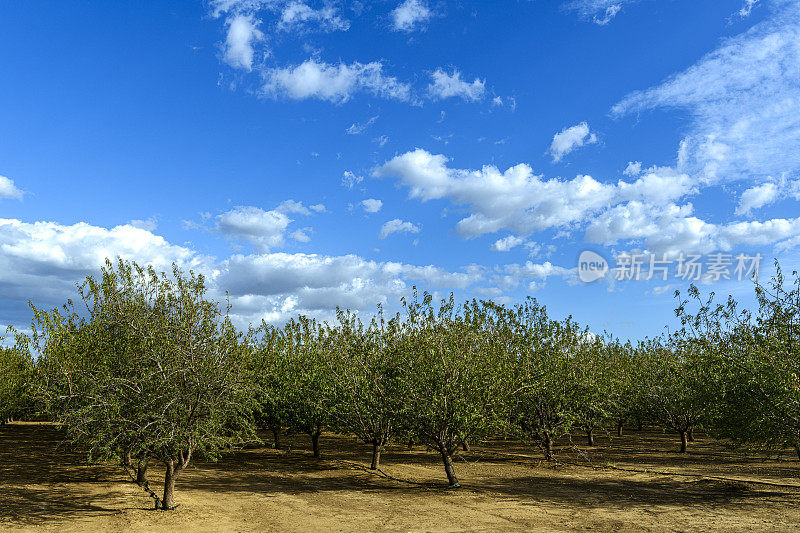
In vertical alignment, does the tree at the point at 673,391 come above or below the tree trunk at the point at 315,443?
above

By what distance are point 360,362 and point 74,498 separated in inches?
540

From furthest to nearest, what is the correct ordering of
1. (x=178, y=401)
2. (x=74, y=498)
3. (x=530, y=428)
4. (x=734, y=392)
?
(x=530, y=428)
(x=734, y=392)
(x=74, y=498)
(x=178, y=401)

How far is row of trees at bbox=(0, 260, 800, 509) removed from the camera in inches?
724

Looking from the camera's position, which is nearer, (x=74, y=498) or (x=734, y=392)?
(x=74, y=498)

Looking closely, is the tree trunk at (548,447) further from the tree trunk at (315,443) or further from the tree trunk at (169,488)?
Answer: the tree trunk at (169,488)

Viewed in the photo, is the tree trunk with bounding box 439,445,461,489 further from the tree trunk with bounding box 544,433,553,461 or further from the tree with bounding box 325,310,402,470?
the tree trunk with bounding box 544,433,553,461

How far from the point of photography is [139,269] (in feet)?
72.4

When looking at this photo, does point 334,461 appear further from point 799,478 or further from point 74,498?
point 799,478

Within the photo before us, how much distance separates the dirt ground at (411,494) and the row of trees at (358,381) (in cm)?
192

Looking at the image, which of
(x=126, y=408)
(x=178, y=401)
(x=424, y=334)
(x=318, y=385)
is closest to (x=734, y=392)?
(x=424, y=334)

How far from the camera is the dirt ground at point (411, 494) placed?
17953 mm

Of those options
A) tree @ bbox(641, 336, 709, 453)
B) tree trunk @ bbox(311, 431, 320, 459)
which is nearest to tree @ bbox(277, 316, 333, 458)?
tree trunk @ bbox(311, 431, 320, 459)

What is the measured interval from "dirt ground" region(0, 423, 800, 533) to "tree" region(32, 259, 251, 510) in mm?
2653

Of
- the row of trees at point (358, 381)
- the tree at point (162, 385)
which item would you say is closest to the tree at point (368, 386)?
the row of trees at point (358, 381)
